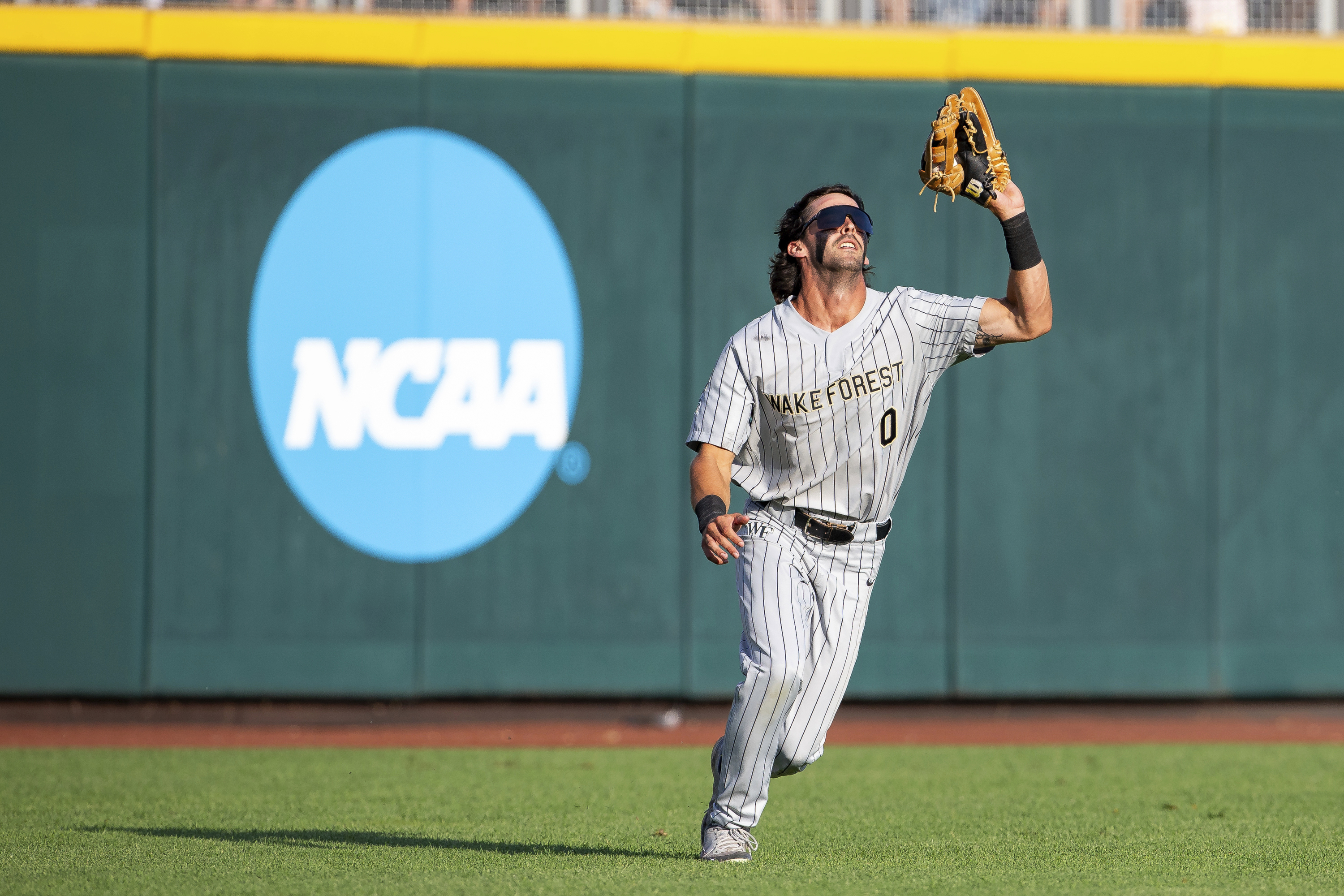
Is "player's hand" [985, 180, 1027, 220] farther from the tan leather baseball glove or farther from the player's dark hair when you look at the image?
the player's dark hair

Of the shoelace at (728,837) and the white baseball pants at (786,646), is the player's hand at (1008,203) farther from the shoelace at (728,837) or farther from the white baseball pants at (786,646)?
the shoelace at (728,837)

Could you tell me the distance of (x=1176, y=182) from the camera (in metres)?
9.16

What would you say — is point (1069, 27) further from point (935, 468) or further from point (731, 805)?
point (731, 805)

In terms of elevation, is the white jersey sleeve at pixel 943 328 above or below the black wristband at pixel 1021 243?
below

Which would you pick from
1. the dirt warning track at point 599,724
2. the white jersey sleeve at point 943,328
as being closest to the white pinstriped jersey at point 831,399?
the white jersey sleeve at point 943,328

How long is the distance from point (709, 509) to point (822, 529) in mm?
441

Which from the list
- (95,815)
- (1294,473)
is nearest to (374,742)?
(95,815)

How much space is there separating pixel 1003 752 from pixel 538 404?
3.47m

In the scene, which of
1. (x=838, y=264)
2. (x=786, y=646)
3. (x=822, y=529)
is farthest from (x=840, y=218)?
(x=786, y=646)

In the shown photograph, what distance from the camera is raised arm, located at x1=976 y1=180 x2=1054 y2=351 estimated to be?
4188 millimetres

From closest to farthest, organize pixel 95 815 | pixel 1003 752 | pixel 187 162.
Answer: pixel 95 815 < pixel 1003 752 < pixel 187 162

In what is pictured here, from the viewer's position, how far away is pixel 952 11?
9203 mm

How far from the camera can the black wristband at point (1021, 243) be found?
418 cm

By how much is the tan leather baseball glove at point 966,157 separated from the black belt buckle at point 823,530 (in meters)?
1.03
